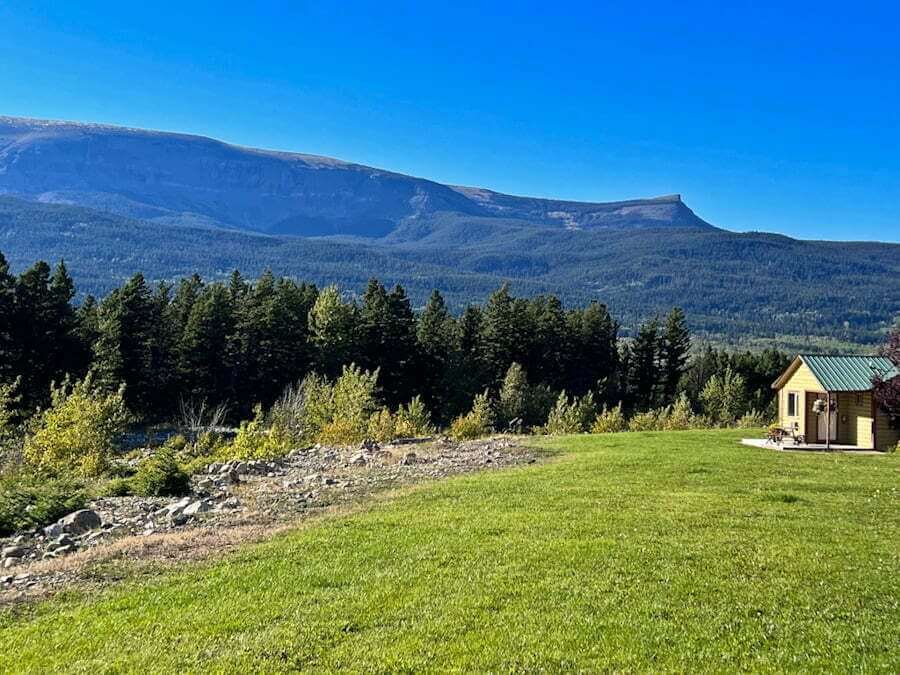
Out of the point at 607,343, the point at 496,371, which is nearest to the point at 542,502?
the point at 496,371

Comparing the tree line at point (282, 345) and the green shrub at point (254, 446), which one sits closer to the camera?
the green shrub at point (254, 446)

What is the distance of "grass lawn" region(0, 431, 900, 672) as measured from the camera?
348 inches

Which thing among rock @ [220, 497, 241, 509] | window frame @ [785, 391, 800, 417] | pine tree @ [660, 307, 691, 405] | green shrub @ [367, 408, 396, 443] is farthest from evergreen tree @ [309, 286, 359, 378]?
rock @ [220, 497, 241, 509]

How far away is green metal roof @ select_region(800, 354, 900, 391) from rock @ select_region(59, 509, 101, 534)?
30.9 meters

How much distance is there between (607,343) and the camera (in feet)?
311

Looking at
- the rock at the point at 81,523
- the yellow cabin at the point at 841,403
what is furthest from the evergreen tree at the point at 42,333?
the yellow cabin at the point at 841,403

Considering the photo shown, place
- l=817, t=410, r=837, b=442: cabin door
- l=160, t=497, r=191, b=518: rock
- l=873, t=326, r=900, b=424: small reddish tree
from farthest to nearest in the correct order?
l=817, t=410, r=837, b=442: cabin door → l=873, t=326, r=900, b=424: small reddish tree → l=160, t=497, r=191, b=518: rock

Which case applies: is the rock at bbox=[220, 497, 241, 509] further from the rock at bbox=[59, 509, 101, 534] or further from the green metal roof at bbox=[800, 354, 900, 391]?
the green metal roof at bbox=[800, 354, 900, 391]

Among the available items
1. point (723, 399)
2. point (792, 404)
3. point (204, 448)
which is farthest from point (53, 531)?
point (723, 399)

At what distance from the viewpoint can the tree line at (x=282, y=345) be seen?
61.0 metres

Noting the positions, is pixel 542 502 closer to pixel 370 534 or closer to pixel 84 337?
pixel 370 534

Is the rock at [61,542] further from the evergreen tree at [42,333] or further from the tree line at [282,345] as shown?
the evergreen tree at [42,333]

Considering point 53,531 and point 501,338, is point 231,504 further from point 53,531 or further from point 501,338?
point 501,338

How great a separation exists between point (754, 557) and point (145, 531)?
13065 mm
